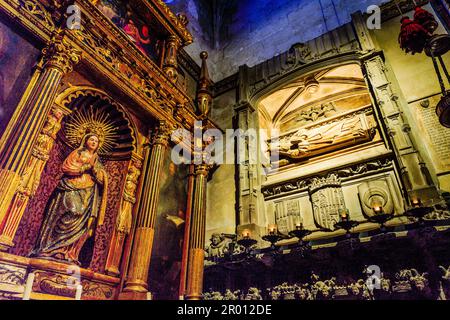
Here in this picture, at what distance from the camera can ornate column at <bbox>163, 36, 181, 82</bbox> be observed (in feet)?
24.4

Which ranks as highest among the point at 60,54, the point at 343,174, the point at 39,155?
the point at 60,54

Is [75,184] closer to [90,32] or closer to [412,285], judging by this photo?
[90,32]

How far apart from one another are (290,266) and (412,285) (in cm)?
195

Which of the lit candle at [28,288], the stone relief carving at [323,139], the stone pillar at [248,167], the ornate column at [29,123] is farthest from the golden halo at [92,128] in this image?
the stone relief carving at [323,139]

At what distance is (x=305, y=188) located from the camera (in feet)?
21.8

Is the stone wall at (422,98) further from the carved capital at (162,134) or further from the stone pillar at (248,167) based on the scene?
the carved capital at (162,134)

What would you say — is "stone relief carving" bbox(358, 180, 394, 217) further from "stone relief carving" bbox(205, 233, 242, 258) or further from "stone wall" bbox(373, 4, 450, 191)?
"stone relief carving" bbox(205, 233, 242, 258)

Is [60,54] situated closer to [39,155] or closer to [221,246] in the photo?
[39,155]

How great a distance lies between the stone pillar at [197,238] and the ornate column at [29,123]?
3284mm

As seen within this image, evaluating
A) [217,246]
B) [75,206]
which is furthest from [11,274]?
[217,246]

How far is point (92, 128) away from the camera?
18.1ft

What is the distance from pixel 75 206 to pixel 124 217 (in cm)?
92

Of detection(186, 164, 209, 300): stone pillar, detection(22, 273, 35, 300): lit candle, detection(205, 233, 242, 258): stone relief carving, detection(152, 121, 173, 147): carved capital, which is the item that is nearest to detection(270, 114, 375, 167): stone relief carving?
detection(186, 164, 209, 300): stone pillar

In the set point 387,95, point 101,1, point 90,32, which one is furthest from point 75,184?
point 387,95
